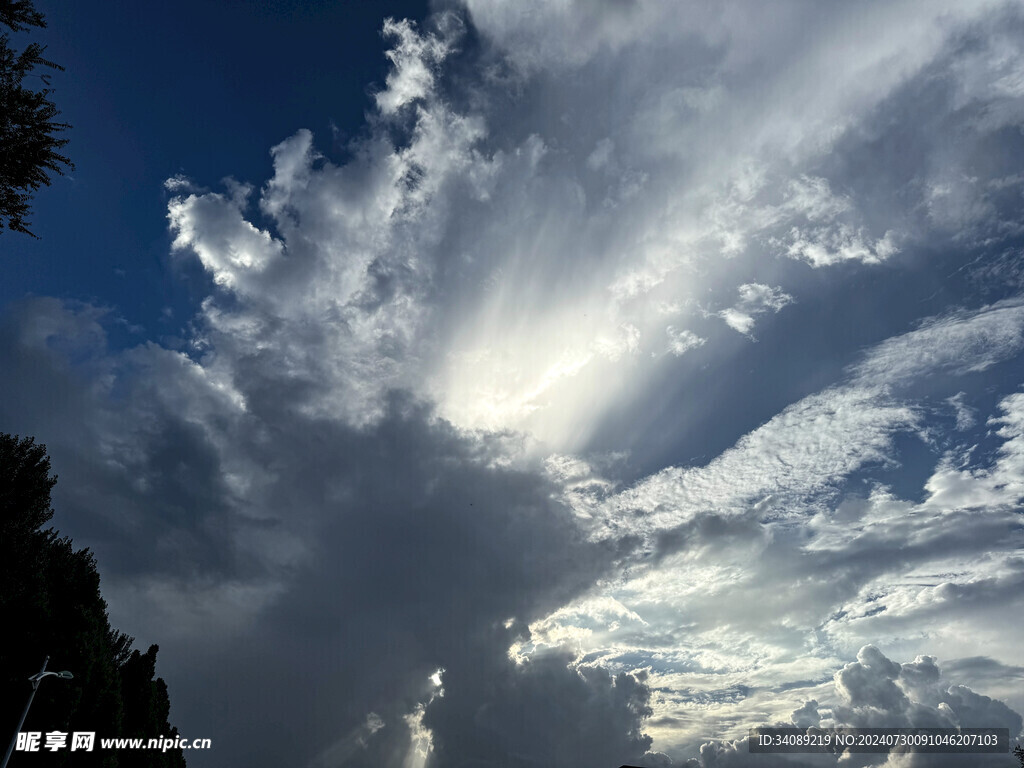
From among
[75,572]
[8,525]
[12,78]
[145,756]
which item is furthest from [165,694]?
[12,78]

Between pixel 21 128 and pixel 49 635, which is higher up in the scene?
pixel 21 128

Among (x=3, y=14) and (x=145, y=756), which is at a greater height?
(x=3, y=14)

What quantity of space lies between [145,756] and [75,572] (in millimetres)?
16306

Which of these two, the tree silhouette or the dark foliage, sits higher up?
the tree silhouette

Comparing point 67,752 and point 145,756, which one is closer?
point 67,752

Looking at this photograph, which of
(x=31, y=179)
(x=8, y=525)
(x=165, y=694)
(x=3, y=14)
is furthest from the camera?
(x=165, y=694)

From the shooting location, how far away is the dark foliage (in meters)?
32.6

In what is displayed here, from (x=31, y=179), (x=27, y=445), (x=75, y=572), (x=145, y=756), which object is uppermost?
(x=31, y=179)

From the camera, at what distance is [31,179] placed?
75.4 feet

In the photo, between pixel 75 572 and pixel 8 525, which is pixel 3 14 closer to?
pixel 8 525

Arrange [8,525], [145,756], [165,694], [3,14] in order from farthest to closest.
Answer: [165,694], [145,756], [8,525], [3,14]

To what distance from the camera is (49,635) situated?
33.9m

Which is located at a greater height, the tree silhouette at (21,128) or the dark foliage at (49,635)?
the tree silhouette at (21,128)

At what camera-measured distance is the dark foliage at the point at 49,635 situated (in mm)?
32625
